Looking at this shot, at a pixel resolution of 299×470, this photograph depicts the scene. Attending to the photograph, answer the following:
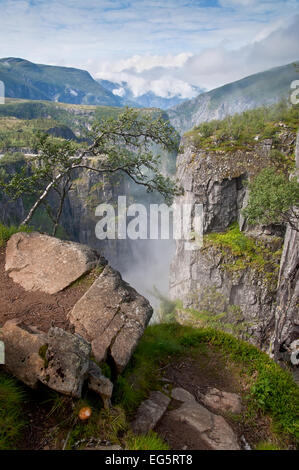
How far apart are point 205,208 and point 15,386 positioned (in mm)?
33211

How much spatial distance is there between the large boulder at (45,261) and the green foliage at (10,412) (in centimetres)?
289

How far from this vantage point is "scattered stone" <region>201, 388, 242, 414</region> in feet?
18.3

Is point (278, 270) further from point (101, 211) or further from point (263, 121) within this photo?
point (101, 211)

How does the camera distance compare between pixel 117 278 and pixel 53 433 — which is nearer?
pixel 53 433

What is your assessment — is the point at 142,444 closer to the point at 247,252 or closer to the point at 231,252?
the point at 247,252

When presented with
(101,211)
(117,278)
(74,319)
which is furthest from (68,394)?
(101,211)

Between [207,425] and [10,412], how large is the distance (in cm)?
337

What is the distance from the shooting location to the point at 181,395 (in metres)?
5.79

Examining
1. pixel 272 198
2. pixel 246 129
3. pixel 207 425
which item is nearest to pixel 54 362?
pixel 207 425

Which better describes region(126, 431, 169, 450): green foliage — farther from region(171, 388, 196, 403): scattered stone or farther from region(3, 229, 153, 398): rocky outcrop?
region(171, 388, 196, 403): scattered stone

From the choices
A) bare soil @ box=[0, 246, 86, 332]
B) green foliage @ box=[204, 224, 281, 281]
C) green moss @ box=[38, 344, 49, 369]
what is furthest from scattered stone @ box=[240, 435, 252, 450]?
green foliage @ box=[204, 224, 281, 281]

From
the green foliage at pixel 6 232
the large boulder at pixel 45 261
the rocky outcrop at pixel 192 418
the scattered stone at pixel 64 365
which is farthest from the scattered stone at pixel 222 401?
the green foliage at pixel 6 232

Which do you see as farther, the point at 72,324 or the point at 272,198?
the point at 272,198
